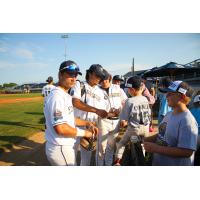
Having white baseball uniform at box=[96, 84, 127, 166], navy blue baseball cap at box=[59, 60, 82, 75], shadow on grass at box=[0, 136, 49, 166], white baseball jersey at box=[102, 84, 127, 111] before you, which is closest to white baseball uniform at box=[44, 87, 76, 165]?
navy blue baseball cap at box=[59, 60, 82, 75]

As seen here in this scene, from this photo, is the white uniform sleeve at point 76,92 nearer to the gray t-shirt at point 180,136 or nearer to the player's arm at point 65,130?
the player's arm at point 65,130

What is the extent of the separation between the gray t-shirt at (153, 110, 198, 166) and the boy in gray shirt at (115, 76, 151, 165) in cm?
124

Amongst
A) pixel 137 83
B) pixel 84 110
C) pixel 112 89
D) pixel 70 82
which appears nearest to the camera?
pixel 70 82

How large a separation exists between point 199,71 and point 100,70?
7.35 meters

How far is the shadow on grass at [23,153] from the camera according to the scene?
188 inches

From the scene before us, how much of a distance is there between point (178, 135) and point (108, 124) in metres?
1.78

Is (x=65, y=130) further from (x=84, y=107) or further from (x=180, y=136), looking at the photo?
(x=84, y=107)

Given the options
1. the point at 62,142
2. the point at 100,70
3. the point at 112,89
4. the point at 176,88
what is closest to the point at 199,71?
the point at 112,89

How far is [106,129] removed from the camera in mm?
3881

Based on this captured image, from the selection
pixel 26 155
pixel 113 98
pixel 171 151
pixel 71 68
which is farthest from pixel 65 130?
pixel 26 155

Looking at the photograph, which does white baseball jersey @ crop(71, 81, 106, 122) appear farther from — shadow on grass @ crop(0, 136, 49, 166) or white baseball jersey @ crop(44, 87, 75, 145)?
shadow on grass @ crop(0, 136, 49, 166)

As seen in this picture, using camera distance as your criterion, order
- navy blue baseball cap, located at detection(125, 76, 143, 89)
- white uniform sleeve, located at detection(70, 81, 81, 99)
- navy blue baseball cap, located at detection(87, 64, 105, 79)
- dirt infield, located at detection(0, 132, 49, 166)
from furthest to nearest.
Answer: dirt infield, located at detection(0, 132, 49, 166) < navy blue baseball cap, located at detection(125, 76, 143, 89) < white uniform sleeve, located at detection(70, 81, 81, 99) < navy blue baseball cap, located at detection(87, 64, 105, 79)

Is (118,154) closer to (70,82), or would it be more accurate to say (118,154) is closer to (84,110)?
(84,110)

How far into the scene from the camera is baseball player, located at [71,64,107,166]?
Result: 3.42 m
